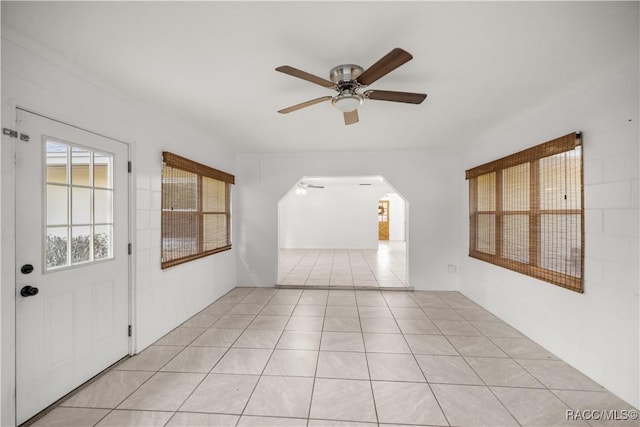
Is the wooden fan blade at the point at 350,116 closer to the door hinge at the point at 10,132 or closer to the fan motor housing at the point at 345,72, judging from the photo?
the fan motor housing at the point at 345,72

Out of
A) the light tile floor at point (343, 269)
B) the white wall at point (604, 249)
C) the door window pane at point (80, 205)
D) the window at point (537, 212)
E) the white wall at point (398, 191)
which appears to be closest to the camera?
the white wall at point (604, 249)

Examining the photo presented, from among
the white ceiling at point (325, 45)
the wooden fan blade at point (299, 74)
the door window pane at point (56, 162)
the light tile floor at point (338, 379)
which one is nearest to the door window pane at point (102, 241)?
the door window pane at point (56, 162)

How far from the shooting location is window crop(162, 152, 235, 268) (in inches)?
122

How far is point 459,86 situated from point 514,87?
0.51 m

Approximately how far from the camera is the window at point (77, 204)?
1.93 metres

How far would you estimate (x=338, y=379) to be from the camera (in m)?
2.24

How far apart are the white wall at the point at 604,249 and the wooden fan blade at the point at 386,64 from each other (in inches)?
72.7

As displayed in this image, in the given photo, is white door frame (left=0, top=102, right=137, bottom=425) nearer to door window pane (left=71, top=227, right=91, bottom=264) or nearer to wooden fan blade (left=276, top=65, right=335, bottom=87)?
door window pane (left=71, top=227, right=91, bottom=264)

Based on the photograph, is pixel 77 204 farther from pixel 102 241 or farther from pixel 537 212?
pixel 537 212

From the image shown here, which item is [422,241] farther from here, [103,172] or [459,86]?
[103,172]

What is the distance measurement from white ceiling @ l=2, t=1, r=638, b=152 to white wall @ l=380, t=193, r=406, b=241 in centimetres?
1055

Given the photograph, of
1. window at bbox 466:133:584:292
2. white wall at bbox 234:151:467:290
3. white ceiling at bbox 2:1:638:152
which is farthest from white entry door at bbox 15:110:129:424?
window at bbox 466:133:584:292

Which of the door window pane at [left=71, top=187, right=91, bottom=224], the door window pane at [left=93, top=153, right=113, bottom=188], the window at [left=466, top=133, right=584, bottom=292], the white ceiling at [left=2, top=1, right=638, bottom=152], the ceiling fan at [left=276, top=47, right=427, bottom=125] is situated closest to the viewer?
the white ceiling at [left=2, top=1, right=638, bottom=152]

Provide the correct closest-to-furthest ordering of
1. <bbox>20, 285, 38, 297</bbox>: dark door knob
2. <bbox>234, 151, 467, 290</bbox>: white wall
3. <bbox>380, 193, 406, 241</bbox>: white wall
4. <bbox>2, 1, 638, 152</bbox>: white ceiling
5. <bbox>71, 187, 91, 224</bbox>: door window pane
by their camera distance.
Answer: <bbox>2, 1, 638, 152</bbox>: white ceiling
<bbox>20, 285, 38, 297</bbox>: dark door knob
<bbox>71, 187, 91, 224</bbox>: door window pane
<bbox>234, 151, 467, 290</bbox>: white wall
<bbox>380, 193, 406, 241</bbox>: white wall
